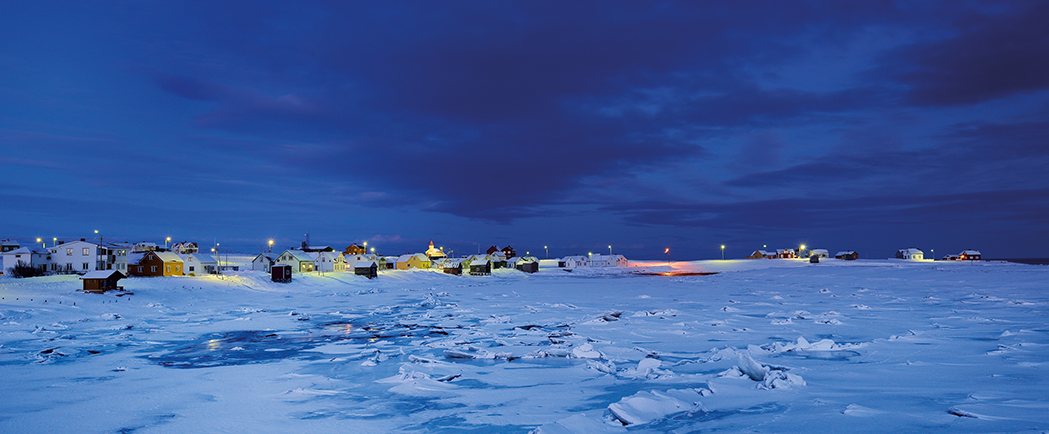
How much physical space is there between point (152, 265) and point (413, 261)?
1952 inches

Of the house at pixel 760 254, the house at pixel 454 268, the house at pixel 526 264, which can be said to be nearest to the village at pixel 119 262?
the house at pixel 454 268

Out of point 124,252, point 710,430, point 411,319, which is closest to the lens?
point 710,430

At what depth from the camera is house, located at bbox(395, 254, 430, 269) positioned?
10575cm

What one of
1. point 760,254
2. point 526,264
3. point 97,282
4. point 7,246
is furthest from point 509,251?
point 97,282

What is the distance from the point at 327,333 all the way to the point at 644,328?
11.7 meters

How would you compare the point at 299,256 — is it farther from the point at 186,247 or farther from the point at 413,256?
the point at 186,247

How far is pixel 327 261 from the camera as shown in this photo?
84.8 m

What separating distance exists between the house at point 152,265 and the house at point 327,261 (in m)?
21.7

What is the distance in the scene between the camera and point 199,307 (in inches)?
1303

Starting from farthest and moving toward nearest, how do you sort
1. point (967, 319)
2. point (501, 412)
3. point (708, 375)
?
Answer: point (967, 319) → point (708, 375) → point (501, 412)

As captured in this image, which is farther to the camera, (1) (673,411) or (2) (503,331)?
(2) (503,331)

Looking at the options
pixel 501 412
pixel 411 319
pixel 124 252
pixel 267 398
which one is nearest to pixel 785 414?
pixel 501 412

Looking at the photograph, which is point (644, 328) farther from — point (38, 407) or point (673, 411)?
point (38, 407)

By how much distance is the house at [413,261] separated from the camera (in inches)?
4163
